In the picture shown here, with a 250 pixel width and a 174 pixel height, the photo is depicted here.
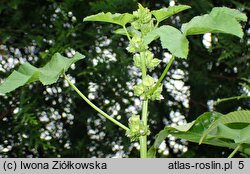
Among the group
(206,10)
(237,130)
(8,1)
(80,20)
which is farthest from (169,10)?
(8,1)

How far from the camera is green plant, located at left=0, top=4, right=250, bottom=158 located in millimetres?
470

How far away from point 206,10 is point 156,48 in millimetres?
502

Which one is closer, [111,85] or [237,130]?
[237,130]

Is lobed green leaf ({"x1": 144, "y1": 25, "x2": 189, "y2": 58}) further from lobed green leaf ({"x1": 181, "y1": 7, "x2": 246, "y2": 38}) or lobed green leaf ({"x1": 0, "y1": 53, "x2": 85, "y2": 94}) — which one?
lobed green leaf ({"x1": 0, "y1": 53, "x2": 85, "y2": 94})

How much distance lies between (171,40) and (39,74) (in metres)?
0.19

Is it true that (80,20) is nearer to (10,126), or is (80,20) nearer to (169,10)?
(10,126)

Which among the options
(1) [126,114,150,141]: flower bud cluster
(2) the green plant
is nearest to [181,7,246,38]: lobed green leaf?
(2) the green plant

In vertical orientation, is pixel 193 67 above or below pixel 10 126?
above

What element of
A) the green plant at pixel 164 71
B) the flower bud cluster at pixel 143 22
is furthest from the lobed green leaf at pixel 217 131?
the flower bud cluster at pixel 143 22

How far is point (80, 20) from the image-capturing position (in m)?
1.48

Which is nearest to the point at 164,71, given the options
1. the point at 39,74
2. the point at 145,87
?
the point at 145,87

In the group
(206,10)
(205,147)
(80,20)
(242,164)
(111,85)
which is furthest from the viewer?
(205,147)

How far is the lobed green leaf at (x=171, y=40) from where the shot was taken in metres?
0.46

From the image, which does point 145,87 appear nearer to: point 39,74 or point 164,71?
point 164,71
